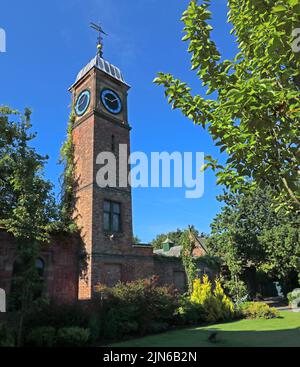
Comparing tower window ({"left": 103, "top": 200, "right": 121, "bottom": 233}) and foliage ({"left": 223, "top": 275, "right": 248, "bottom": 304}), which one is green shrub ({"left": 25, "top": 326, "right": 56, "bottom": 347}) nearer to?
tower window ({"left": 103, "top": 200, "right": 121, "bottom": 233})

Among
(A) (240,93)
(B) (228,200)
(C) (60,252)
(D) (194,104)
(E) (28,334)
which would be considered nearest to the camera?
(A) (240,93)

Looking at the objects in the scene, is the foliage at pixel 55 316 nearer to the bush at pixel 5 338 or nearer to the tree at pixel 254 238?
the bush at pixel 5 338

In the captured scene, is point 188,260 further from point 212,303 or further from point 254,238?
point 254,238

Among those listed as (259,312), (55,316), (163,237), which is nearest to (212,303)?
(259,312)

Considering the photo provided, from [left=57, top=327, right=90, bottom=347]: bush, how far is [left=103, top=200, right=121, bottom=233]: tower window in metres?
7.72

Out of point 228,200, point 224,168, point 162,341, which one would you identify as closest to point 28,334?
point 162,341

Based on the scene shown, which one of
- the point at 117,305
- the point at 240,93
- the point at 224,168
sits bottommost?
the point at 117,305

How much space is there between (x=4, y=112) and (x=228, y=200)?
66.3ft

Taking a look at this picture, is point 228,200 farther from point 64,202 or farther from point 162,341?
point 162,341

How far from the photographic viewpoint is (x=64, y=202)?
21.3m

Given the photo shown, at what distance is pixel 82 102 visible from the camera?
2256 centimetres

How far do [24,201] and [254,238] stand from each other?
21851 mm

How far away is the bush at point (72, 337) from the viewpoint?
12.3 metres

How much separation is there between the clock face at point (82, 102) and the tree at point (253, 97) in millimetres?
17730
